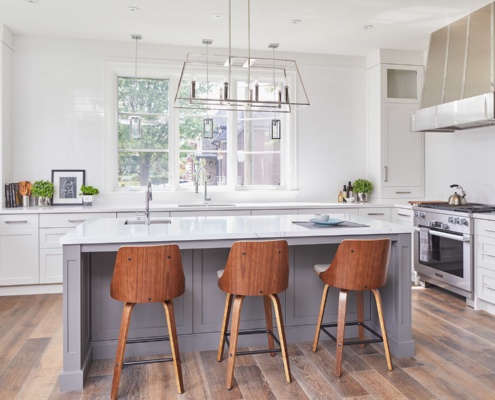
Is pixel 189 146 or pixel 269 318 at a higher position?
pixel 189 146

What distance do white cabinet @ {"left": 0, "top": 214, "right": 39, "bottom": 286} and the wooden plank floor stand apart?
1.15 metres

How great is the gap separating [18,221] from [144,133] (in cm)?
185

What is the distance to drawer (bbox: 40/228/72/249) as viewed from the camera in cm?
493

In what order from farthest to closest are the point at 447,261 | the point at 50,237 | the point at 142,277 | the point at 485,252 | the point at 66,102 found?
the point at 66,102
the point at 50,237
the point at 447,261
the point at 485,252
the point at 142,277

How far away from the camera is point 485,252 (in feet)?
13.9

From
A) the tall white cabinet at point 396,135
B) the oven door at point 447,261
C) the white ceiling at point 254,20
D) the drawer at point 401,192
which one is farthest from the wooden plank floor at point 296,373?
the white ceiling at point 254,20

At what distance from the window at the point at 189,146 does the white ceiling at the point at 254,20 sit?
75 centimetres

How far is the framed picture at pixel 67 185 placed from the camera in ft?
17.9

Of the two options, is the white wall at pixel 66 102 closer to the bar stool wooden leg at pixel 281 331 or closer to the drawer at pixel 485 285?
the drawer at pixel 485 285

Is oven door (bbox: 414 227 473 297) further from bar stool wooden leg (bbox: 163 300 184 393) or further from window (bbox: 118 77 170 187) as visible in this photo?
window (bbox: 118 77 170 187)

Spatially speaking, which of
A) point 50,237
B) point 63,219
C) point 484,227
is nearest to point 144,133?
point 63,219

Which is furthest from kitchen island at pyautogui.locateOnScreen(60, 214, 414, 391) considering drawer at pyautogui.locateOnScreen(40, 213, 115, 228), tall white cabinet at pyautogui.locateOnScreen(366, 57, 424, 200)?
tall white cabinet at pyautogui.locateOnScreen(366, 57, 424, 200)

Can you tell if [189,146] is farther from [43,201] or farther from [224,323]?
[224,323]

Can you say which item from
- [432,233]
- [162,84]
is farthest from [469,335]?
[162,84]
